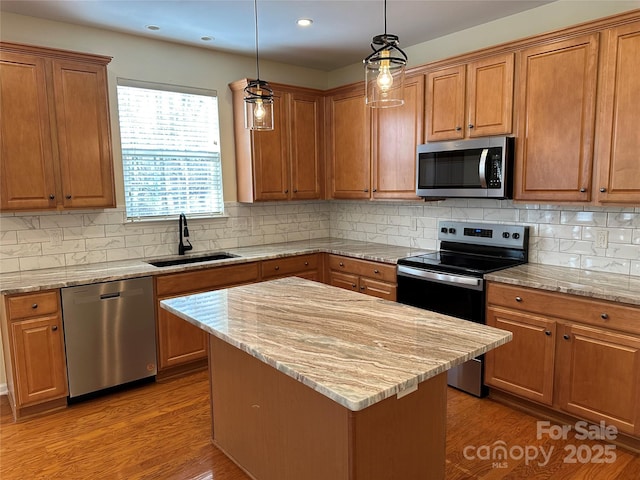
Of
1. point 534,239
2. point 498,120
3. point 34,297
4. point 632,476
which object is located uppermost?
point 498,120

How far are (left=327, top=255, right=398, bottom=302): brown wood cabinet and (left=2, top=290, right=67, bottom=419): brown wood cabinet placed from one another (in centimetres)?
227

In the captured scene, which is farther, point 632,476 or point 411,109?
point 411,109

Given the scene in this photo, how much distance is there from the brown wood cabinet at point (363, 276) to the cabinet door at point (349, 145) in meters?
0.68

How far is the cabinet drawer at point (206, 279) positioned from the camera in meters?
3.38

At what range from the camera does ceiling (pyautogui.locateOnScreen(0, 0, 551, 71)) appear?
118 inches

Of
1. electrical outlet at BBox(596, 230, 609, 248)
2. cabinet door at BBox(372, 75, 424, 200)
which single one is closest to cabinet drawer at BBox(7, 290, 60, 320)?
cabinet door at BBox(372, 75, 424, 200)

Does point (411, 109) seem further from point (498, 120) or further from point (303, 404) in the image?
point (303, 404)

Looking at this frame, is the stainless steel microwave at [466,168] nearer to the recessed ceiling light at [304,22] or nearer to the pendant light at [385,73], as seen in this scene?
the recessed ceiling light at [304,22]

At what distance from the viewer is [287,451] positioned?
1983 mm

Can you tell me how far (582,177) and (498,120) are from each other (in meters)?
0.69

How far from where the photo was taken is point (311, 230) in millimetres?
4938

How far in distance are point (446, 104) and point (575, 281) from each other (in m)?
1.60

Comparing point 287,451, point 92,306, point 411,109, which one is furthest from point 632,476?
point 92,306

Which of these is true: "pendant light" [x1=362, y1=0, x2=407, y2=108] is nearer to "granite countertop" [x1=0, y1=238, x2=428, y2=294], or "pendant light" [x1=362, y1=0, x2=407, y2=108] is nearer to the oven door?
the oven door
